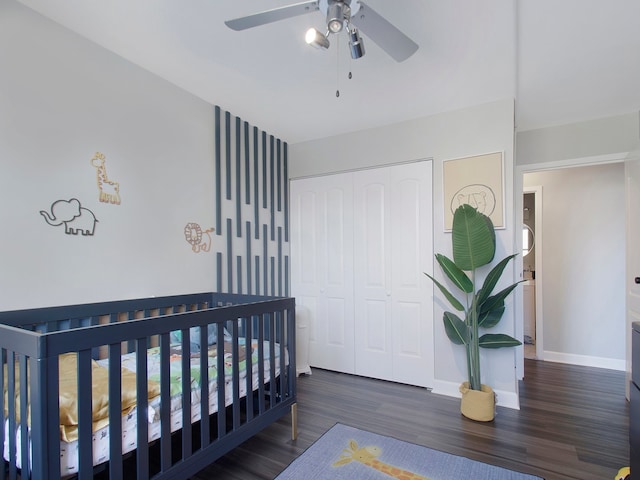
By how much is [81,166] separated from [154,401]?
138 cm

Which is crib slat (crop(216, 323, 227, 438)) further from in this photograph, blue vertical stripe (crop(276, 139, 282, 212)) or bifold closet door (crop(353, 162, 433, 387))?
blue vertical stripe (crop(276, 139, 282, 212))

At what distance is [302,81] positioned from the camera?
238 centimetres

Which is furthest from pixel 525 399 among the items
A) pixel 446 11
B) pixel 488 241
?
pixel 446 11

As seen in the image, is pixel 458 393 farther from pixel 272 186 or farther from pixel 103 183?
pixel 103 183

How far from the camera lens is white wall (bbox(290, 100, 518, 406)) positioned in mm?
2598

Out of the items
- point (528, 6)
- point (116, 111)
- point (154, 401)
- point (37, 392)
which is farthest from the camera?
point (116, 111)

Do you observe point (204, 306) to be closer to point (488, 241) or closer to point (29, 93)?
point (29, 93)

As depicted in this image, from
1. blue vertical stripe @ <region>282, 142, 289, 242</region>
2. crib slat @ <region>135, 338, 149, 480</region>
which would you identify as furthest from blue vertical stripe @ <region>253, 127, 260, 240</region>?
crib slat @ <region>135, 338, 149, 480</region>

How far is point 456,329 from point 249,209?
201 cm

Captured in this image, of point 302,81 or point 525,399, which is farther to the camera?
point 525,399

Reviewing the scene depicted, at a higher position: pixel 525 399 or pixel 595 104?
pixel 595 104

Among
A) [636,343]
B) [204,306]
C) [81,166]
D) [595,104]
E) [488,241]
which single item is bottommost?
[204,306]

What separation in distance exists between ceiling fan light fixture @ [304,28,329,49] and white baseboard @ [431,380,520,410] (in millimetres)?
2616

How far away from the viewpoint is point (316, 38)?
142cm
